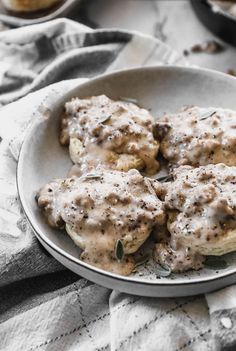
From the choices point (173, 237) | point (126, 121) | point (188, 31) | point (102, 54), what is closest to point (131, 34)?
point (102, 54)

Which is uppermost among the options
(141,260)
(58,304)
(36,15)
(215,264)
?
(215,264)

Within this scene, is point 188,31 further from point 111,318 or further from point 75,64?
point 111,318

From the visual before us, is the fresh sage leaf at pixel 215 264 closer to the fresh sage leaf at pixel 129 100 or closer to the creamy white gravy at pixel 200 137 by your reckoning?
the creamy white gravy at pixel 200 137

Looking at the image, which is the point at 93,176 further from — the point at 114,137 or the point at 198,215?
the point at 198,215

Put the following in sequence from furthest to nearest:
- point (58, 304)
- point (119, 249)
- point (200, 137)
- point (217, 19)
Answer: point (217, 19) → point (200, 137) → point (58, 304) → point (119, 249)

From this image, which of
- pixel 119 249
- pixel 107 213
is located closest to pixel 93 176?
pixel 107 213

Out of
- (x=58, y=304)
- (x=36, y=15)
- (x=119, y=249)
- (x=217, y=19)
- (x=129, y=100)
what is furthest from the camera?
(x=36, y=15)

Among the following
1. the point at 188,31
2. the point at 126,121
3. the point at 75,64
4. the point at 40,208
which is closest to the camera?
the point at 40,208

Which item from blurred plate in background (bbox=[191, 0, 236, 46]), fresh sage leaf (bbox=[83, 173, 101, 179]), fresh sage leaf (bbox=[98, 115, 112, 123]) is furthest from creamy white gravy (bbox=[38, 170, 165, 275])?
blurred plate in background (bbox=[191, 0, 236, 46])
